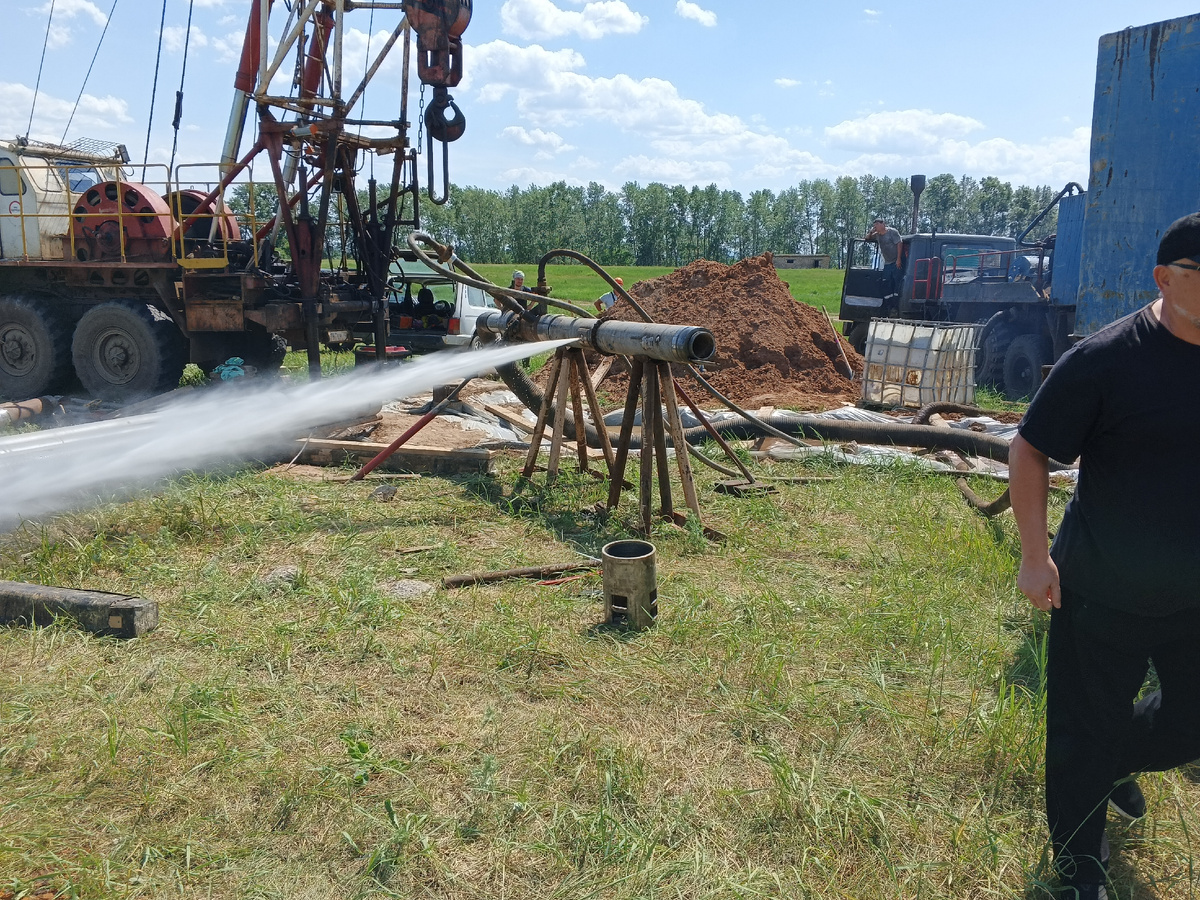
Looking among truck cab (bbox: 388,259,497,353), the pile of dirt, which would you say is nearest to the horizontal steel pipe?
the pile of dirt

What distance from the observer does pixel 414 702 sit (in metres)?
3.58

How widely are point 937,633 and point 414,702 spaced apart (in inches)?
94.1

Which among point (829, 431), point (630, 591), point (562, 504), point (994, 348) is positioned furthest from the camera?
point (994, 348)

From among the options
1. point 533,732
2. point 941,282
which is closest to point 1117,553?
point 533,732

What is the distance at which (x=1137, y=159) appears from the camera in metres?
8.81

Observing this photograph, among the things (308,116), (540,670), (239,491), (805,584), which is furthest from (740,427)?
(308,116)

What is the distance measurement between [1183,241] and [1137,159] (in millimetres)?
8080

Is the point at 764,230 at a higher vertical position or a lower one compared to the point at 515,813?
higher

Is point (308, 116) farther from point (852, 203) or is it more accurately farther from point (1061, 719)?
point (852, 203)

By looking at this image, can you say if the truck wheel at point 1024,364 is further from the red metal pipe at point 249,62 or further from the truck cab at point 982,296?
the red metal pipe at point 249,62

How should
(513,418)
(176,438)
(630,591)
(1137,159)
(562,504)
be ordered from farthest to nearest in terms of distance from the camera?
(513,418), (1137,159), (176,438), (562,504), (630,591)

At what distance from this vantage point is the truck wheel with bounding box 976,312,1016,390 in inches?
483

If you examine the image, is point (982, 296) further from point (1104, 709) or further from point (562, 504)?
point (1104, 709)

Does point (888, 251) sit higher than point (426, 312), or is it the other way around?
point (888, 251)
